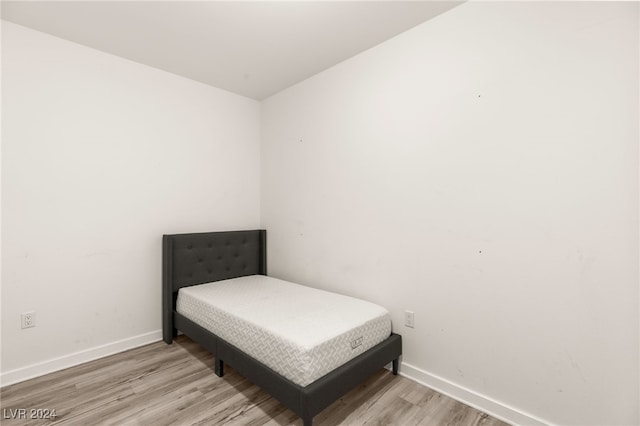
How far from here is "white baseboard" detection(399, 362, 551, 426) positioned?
5.49 feet

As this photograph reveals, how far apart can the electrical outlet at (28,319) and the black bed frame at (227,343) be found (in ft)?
2.88

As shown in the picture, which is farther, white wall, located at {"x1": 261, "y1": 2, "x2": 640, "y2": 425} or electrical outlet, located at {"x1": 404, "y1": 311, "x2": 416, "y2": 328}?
electrical outlet, located at {"x1": 404, "y1": 311, "x2": 416, "y2": 328}

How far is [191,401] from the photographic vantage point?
6.21ft

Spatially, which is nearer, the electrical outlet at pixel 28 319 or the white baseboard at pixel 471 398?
the white baseboard at pixel 471 398

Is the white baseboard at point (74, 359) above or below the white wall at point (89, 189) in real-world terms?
below

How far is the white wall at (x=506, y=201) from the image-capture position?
1439mm

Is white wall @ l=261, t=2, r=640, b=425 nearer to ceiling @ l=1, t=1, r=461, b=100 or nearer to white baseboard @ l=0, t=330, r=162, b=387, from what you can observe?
ceiling @ l=1, t=1, r=461, b=100

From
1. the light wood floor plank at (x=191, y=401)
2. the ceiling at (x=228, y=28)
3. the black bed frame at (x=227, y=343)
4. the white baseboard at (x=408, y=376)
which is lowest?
the light wood floor plank at (x=191, y=401)

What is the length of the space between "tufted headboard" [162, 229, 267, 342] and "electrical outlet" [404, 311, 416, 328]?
5.79 ft

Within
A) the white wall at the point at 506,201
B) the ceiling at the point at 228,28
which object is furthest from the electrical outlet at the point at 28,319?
the white wall at the point at 506,201

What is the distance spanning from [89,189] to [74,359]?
4.48 ft

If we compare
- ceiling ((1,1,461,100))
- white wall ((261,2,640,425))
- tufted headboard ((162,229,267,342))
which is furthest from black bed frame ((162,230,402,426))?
ceiling ((1,1,461,100))

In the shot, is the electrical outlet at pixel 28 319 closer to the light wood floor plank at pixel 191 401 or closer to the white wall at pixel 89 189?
the white wall at pixel 89 189

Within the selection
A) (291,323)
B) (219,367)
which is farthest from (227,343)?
(291,323)
